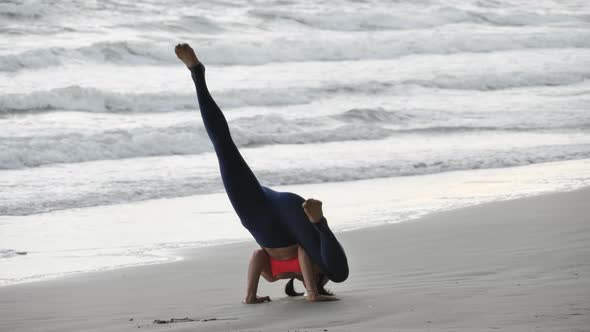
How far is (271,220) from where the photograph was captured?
223 inches

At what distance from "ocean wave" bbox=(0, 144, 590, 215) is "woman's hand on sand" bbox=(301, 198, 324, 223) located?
623 centimetres

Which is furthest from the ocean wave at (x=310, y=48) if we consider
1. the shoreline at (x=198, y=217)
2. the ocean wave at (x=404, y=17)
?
the shoreline at (x=198, y=217)

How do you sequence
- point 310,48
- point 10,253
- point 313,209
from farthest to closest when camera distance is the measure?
point 310,48
point 10,253
point 313,209

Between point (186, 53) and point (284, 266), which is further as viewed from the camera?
point (284, 266)

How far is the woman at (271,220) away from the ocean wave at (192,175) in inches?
228

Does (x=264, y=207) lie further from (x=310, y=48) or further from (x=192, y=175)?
(x=310, y=48)

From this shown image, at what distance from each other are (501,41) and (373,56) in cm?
543

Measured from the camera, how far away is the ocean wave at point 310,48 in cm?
2603

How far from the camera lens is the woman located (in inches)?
219

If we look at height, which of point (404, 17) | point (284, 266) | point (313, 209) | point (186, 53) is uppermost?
point (404, 17)

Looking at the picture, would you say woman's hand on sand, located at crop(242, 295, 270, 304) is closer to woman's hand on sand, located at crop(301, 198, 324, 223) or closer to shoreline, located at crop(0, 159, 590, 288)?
woman's hand on sand, located at crop(301, 198, 324, 223)

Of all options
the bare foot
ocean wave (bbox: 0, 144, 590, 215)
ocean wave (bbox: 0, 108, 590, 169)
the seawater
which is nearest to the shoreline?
the seawater

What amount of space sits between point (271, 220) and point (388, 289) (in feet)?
2.49

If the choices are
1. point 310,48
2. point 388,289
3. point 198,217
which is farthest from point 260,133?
point 388,289
